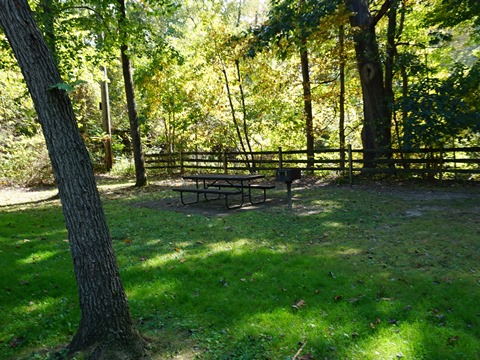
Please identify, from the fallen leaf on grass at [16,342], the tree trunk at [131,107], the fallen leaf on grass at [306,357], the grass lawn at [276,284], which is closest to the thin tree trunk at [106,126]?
the tree trunk at [131,107]

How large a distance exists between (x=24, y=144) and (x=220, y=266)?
51.6ft

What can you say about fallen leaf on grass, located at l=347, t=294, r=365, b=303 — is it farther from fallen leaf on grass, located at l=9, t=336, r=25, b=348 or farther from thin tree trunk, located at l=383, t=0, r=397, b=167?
thin tree trunk, located at l=383, t=0, r=397, b=167

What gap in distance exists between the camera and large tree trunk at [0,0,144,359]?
2957mm

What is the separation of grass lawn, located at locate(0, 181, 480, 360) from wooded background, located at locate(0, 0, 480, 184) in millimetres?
4990

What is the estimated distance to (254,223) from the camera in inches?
303

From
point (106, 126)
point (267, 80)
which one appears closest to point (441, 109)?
point (267, 80)

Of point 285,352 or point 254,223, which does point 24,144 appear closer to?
point 254,223

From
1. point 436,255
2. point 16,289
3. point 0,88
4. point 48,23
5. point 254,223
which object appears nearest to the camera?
point 16,289

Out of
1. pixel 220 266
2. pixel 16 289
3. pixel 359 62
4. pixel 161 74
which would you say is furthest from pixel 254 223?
pixel 161 74

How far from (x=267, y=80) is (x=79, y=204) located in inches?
610

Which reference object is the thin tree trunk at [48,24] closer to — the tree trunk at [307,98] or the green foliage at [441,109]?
the tree trunk at [307,98]

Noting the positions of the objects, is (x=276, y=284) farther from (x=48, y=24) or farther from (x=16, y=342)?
(x=48, y=24)

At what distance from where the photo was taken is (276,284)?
15.0 ft

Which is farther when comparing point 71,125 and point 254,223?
point 254,223
